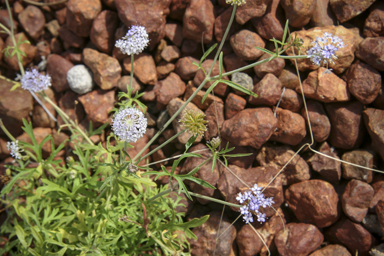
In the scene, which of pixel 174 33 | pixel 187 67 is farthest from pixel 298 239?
pixel 174 33

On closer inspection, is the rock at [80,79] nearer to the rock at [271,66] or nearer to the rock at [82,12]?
the rock at [82,12]

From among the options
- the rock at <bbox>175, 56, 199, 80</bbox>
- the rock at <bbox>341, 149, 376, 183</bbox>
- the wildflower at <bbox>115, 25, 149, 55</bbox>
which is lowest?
the rock at <bbox>341, 149, 376, 183</bbox>

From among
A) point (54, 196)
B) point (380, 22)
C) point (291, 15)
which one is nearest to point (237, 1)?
point (291, 15)

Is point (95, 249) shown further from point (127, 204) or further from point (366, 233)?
point (366, 233)

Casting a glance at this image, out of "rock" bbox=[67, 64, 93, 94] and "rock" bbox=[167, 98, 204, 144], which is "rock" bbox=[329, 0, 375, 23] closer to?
"rock" bbox=[167, 98, 204, 144]

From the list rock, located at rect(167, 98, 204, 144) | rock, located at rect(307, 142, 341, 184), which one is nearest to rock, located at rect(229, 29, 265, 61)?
rock, located at rect(167, 98, 204, 144)

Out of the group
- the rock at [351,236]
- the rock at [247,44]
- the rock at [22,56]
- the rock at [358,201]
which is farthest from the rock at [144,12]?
the rock at [351,236]
